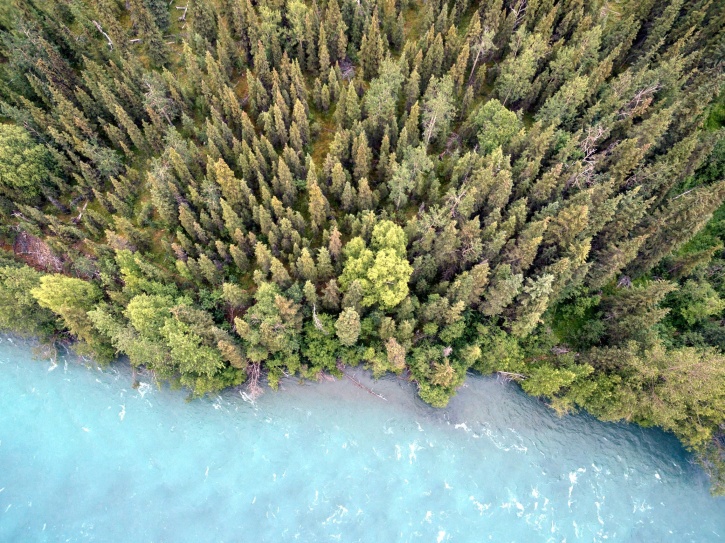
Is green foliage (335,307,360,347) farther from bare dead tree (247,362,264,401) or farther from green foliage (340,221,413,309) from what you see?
bare dead tree (247,362,264,401)

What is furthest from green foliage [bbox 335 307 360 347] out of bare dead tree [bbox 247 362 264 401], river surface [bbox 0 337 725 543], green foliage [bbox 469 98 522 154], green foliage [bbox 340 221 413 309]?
green foliage [bbox 469 98 522 154]

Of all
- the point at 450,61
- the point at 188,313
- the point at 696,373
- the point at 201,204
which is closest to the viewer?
the point at 696,373

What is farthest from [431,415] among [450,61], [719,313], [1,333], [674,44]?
[674,44]

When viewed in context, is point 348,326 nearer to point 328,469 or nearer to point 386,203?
point 328,469

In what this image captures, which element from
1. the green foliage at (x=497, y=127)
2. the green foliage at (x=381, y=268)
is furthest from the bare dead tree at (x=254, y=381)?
the green foliage at (x=497, y=127)

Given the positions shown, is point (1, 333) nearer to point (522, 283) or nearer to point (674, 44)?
point (522, 283)

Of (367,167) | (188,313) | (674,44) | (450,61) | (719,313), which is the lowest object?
(188,313)
